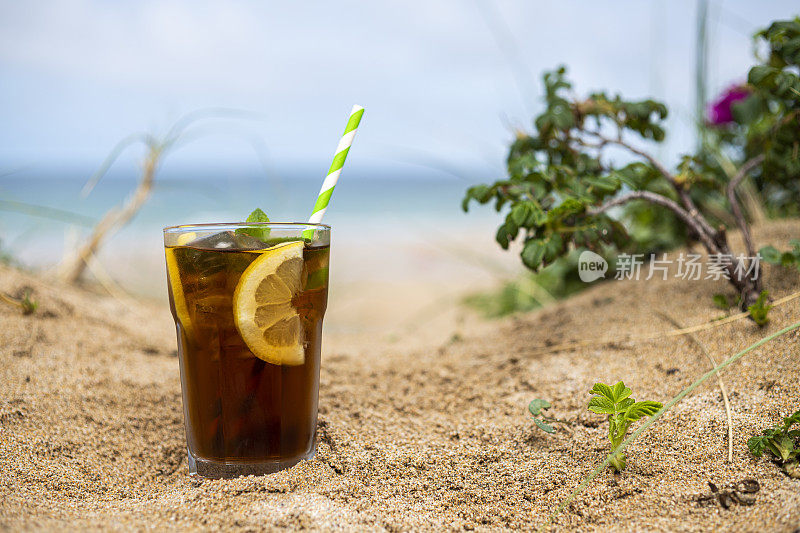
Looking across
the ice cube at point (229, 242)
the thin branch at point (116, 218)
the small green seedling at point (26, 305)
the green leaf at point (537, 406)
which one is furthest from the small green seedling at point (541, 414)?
the thin branch at point (116, 218)

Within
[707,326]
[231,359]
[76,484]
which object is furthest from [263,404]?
[707,326]

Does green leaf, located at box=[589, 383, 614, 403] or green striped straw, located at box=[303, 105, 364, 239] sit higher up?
green striped straw, located at box=[303, 105, 364, 239]

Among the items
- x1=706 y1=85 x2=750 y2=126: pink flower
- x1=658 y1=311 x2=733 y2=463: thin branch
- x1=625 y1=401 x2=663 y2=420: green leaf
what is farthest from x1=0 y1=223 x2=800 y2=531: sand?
x1=706 y1=85 x2=750 y2=126: pink flower

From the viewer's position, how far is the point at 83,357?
88.8 inches

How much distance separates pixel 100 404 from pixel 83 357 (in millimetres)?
401

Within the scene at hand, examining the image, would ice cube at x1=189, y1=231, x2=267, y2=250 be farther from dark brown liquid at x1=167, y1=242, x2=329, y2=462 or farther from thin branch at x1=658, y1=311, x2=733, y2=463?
thin branch at x1=658, y1=311, x2=733, y2=463

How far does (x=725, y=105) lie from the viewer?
389cm

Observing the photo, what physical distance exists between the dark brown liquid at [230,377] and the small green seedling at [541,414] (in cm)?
69

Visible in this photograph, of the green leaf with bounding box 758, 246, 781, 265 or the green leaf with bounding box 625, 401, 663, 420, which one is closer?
the green leaf with bounding box 625, 401, 663, 420

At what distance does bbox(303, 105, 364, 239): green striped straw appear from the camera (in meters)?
1.56

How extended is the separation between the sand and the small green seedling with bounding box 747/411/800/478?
3 cm

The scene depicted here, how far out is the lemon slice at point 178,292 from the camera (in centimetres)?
150

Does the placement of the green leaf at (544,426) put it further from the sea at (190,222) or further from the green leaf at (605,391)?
the sea at (190,222)

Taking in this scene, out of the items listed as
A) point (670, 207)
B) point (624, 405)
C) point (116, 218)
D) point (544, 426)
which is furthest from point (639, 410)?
point (116, 218)
